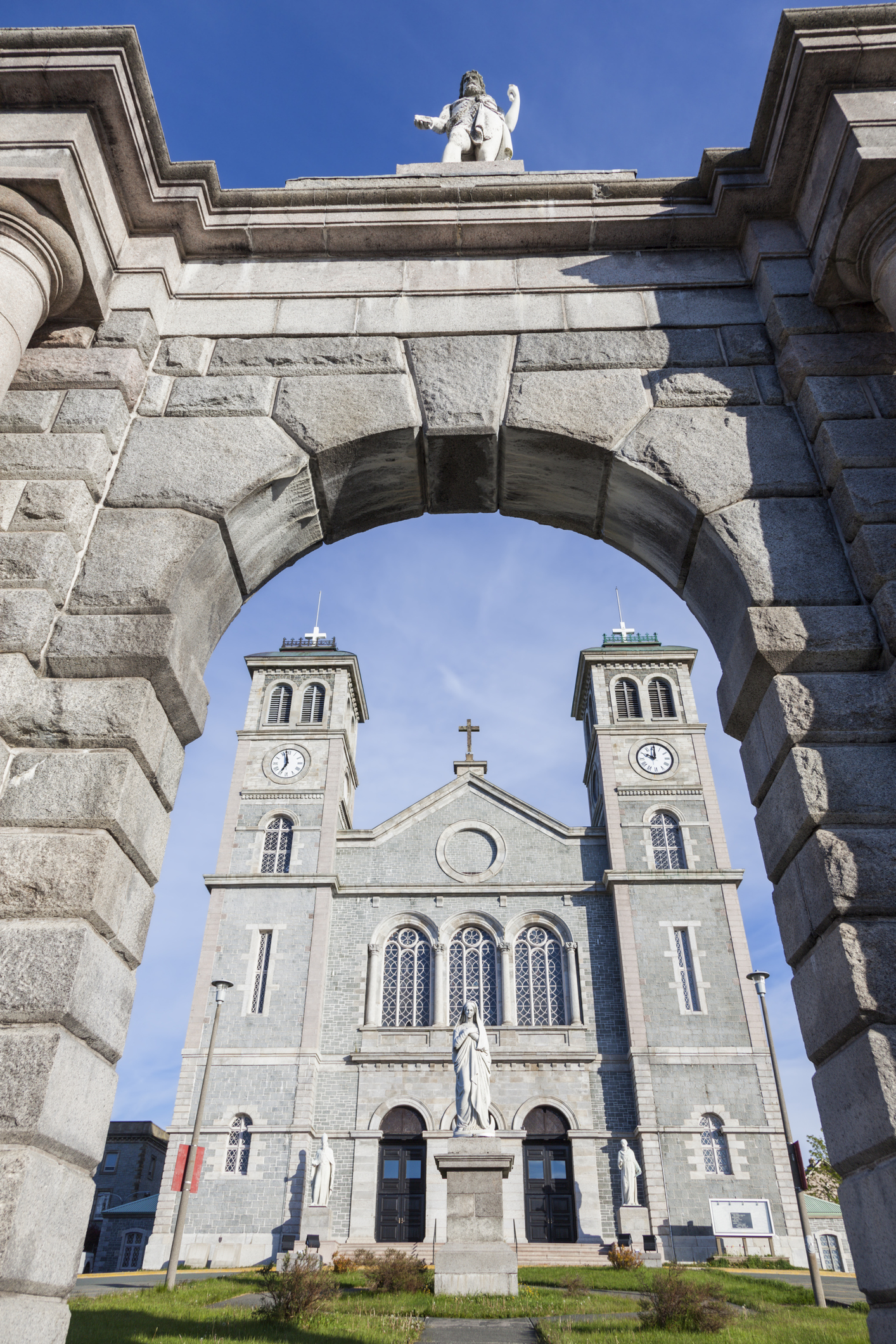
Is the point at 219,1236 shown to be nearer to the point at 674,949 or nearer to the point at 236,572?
the point at 674,949

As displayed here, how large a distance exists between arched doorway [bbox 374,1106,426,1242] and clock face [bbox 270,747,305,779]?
1088cm

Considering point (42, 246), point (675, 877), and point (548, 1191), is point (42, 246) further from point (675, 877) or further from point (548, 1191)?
point (675, 877)

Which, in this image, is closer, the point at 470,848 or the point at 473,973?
the point at 473,973

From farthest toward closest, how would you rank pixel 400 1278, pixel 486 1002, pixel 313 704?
pixel 313 704, pixel 486 1002, pixel 400 1278

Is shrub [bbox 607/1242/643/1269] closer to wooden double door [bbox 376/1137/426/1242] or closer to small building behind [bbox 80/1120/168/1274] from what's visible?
wooden double door [bbox 376/1137/426/1242]

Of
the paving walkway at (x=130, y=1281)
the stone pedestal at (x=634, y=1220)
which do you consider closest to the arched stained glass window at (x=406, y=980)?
the stone pedestal at (x=634, y=1220)

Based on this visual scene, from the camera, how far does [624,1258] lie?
17.9 m

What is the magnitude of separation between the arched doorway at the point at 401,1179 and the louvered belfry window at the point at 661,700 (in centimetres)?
1501

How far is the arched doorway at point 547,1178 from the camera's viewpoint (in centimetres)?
2130

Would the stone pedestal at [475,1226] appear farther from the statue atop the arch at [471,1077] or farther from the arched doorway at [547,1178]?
the arched doorway at [547,1178]

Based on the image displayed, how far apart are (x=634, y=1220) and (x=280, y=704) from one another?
62.2 feet

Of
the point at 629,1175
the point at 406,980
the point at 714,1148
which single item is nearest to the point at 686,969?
the point at 714,1148

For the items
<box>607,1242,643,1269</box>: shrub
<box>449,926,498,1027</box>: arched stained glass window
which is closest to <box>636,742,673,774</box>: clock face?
<box>449,926,498,1027</box>: arched stained glass window

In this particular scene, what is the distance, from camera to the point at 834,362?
413 centimetres
